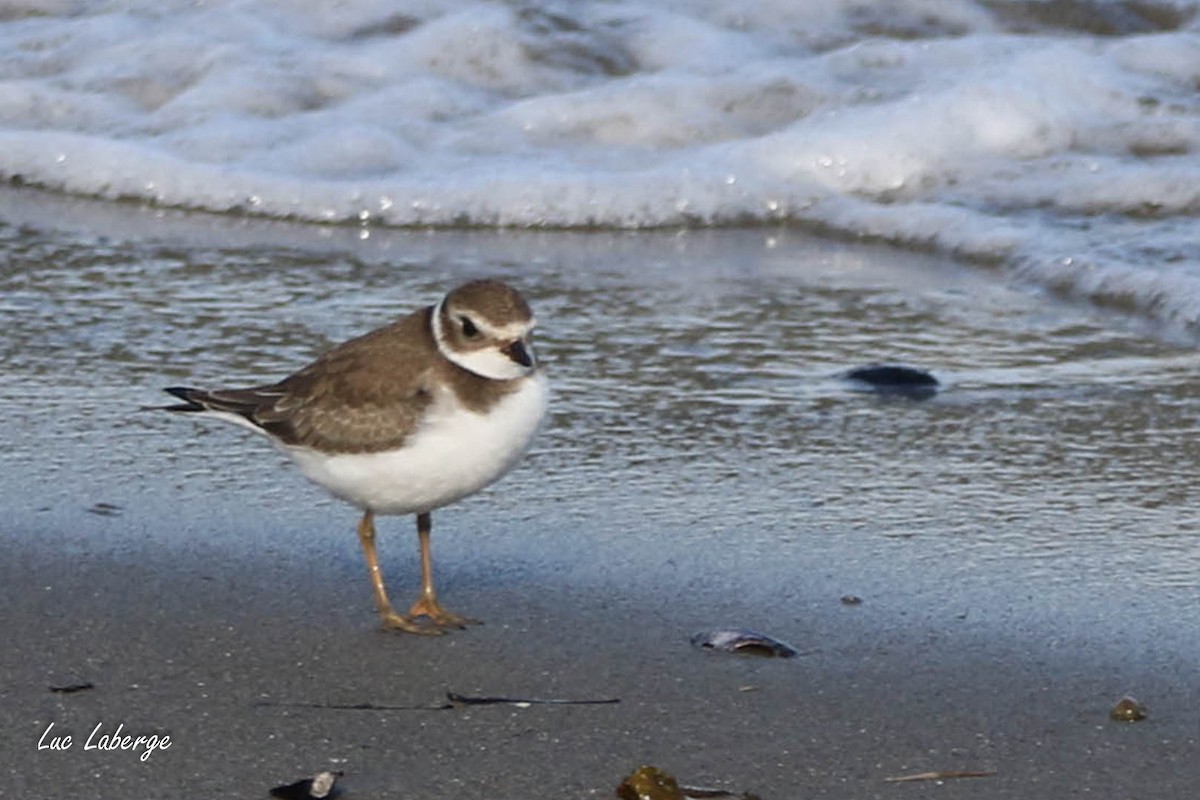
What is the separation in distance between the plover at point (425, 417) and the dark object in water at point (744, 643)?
46 cm

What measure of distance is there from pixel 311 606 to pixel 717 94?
4.74 m

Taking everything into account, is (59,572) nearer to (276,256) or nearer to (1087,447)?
(1087,447)

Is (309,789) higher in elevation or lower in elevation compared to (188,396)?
lower

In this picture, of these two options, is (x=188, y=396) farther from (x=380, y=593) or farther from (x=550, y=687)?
(x=550, y=687)

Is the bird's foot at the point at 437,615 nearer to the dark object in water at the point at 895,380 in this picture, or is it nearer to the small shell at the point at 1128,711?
the small shell at the point at 1128,711

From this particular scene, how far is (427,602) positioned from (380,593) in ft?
0.28

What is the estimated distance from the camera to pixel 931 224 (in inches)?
268

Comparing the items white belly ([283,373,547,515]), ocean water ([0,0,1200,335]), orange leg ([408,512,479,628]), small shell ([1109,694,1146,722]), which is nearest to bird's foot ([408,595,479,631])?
orange leg ([408,512,479,628])

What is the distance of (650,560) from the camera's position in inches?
156

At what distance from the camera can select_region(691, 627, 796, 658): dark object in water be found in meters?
3.50

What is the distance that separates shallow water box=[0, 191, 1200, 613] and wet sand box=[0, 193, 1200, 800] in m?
0.01

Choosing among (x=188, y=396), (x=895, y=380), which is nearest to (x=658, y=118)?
(x=895, y=380)

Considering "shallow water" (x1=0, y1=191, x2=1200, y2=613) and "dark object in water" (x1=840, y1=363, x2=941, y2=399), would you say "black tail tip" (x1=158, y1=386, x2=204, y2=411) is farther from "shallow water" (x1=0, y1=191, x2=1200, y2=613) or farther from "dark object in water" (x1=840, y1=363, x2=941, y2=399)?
"dark object in water" (x1=840, y1=363, x2=941, y2=399)

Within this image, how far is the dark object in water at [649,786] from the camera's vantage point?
114 inches
